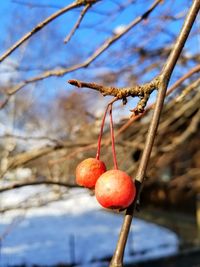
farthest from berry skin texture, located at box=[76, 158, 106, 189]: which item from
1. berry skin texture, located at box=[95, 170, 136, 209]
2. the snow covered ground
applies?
the snow covered ground

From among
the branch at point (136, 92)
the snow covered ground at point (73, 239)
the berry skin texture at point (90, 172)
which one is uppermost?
the branch at point (136, 92)

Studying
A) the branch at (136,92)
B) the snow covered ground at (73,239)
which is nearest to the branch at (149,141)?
the branch at (136,92)

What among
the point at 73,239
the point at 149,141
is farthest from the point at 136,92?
the point at 73,239

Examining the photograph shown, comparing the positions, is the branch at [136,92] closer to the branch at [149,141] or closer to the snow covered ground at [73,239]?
the branch at [149,141]

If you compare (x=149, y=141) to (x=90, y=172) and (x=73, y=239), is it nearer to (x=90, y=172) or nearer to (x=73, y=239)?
(x=90, y=172)

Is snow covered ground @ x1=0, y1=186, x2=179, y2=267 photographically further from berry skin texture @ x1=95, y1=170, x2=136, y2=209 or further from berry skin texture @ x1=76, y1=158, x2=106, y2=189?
berry skin texture @ x1=95, y1=170, x2=136, y2=209

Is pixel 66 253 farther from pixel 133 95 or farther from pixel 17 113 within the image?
pixel 133 95

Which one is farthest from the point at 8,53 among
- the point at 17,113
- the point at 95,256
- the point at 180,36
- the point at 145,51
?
A: the point at 17,113
